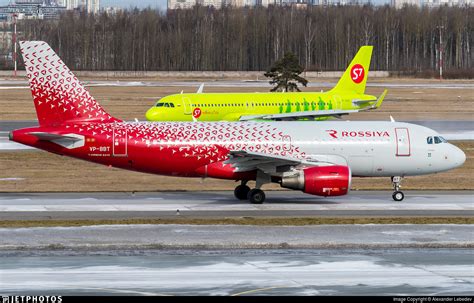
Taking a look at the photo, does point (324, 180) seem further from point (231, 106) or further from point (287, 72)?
point (287, 72)

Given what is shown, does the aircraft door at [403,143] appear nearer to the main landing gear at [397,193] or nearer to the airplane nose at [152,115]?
the main landing gear at [397,193]

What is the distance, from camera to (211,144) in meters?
39.0

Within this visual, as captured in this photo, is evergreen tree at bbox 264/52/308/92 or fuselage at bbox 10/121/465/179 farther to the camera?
evergreen tree at bbox 264/52/308/92

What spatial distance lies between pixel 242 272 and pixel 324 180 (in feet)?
44.9

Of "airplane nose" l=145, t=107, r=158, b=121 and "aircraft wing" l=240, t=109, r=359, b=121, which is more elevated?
"aircraft wing" l=240, t=109, r=359, b=121

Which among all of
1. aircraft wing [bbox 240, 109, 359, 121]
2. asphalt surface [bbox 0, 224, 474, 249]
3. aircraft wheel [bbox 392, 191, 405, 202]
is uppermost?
aircraft wing [bbox 240, 109, 359, 121]

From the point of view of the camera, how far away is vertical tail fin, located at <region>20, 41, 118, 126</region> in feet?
127

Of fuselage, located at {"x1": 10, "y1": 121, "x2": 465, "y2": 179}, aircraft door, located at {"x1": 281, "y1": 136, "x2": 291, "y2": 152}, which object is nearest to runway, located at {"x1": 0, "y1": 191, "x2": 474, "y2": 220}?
fuselage, located at {"x1": 10, "y1": 121, "x2": 465, "y2": 179}

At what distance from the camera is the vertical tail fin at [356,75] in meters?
71.2

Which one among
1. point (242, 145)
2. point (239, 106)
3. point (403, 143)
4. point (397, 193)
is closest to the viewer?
point (242, 145)

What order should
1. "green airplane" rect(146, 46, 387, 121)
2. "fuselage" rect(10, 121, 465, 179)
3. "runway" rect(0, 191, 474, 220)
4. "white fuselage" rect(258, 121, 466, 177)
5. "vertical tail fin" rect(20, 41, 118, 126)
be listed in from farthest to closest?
"green airplane" rect(146, 46, 387, 121), "white fuselage" rect(258, 121, 466, 177), "vertical tail fin" rect(20, 41, 118, 126), "fuselage" rect(10, 121, 465, 179), "runway" rect(0, 191, 474, 220)

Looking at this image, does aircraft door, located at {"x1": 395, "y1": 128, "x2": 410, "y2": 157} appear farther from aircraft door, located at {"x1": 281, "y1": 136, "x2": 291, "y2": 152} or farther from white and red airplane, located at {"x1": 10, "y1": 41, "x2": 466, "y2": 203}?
aircraft door, located at {"x1": 281, "y1": 136, "x2": 291, "y2": 152}

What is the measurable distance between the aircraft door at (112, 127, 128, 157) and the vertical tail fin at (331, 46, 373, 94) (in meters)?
34.5

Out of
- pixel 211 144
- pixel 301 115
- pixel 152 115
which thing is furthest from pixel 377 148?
pixel 152 115
